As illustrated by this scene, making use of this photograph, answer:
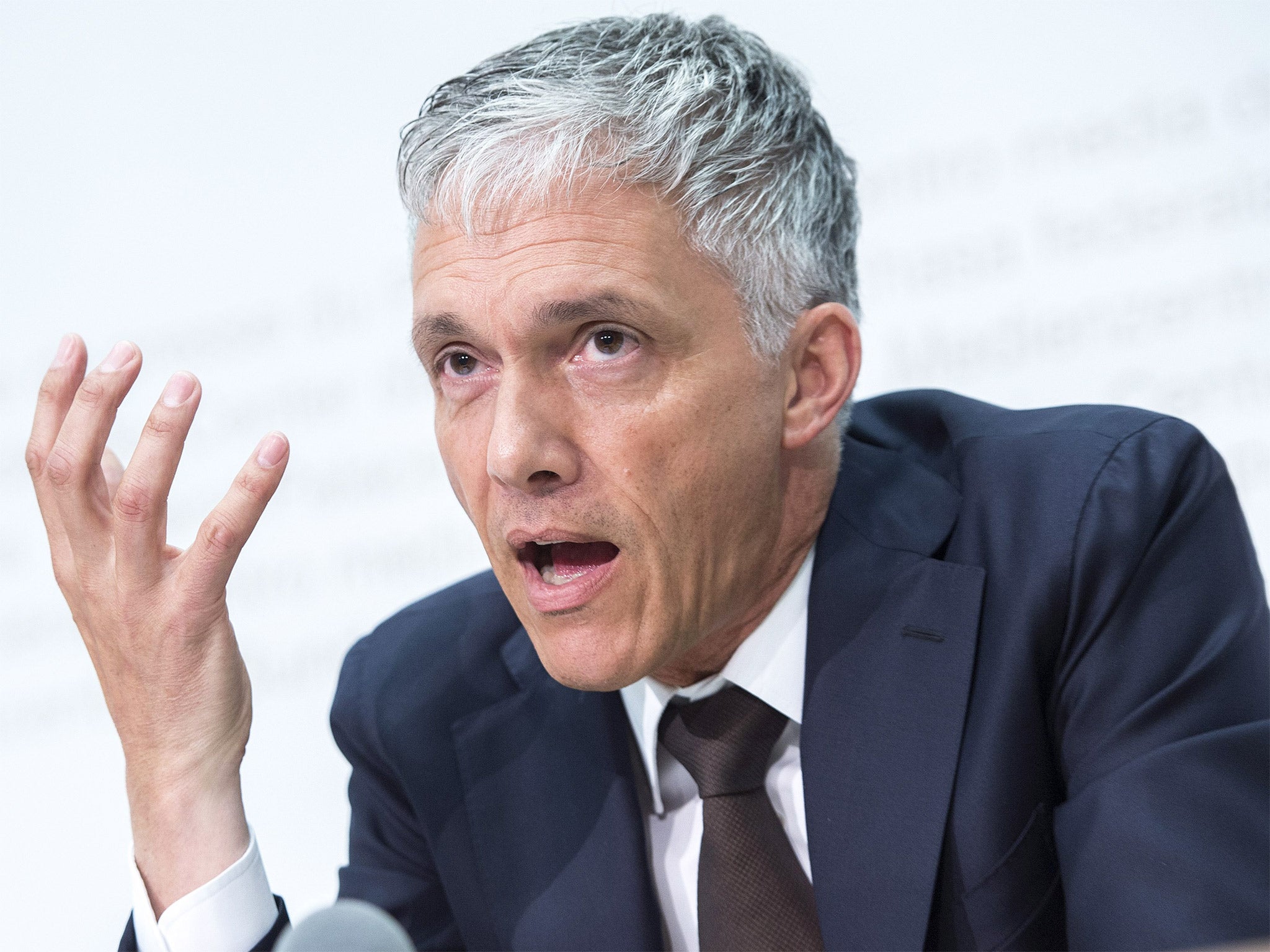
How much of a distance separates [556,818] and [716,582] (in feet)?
1.73

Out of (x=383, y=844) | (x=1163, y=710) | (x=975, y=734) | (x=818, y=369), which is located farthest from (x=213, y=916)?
(x=1163, y=710)

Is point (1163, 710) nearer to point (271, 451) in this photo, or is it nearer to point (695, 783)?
point (695, 783)

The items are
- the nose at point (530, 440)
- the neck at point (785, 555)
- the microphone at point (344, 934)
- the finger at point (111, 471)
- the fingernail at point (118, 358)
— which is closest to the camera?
the microphone at point (344, 934)

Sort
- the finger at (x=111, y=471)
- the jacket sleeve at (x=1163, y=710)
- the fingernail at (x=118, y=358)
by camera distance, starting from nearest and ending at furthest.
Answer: the jacket sleeve at (x=1163, y=710)
the fingernail at (x=118, y=358)
the finger at (x=111, y=471)

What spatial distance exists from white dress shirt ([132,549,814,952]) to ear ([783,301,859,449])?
0.25 meters

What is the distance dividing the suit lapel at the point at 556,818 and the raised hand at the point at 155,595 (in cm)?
41

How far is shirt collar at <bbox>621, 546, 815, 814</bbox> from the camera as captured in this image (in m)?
1.94

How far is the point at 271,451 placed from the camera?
1742 millimetres

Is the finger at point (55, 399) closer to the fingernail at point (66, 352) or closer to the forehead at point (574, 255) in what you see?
the fingernail at point (66, 352)

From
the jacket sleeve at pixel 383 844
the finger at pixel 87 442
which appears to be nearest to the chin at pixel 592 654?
the jacket sleeve at pixel 383 844

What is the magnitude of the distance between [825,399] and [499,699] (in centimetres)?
78

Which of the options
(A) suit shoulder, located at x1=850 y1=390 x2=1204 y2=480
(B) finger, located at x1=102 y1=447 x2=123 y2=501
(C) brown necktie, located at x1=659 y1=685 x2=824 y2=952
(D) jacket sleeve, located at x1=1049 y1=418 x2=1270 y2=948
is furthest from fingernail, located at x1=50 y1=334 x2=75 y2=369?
(D) jacket sleeve, located at x1=1049 y1=418 x2=1270 y2=948

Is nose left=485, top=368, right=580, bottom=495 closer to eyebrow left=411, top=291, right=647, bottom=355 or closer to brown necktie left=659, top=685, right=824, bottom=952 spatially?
eyebrow left=411, top=291, right=647, bottom=355

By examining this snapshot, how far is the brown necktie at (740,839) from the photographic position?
1804 mm
